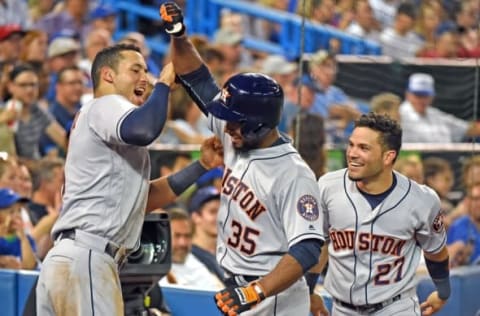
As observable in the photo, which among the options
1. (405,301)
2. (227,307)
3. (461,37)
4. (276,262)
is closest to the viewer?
(227,307)

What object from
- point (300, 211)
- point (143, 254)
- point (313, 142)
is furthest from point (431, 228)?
point (313, 142)

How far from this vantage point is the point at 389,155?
20.3 feet

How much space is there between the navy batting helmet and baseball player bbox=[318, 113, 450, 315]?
61 cm

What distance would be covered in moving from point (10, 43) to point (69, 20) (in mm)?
1320

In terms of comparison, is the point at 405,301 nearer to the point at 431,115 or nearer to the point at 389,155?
the point at 389,155

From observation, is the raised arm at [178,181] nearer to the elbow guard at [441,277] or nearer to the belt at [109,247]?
the belt at [109,247]

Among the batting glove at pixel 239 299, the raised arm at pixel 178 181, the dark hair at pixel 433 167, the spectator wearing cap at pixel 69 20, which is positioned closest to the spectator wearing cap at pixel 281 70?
the spectator wearing cap at pixel 69 20

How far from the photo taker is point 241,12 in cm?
1449

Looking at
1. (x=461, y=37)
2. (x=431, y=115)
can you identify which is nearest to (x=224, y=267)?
(x=431, y=115)

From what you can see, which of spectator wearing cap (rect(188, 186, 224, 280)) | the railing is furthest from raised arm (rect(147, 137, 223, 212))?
the railing

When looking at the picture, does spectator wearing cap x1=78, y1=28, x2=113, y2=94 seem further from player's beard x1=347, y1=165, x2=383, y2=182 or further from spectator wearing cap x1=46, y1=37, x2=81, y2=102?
player's beard x1=347, y1=165, x2=383, y2=182

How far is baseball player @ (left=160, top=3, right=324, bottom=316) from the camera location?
5570 mm

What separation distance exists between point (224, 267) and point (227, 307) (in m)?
0.49

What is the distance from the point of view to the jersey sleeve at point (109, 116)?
5.62 m
